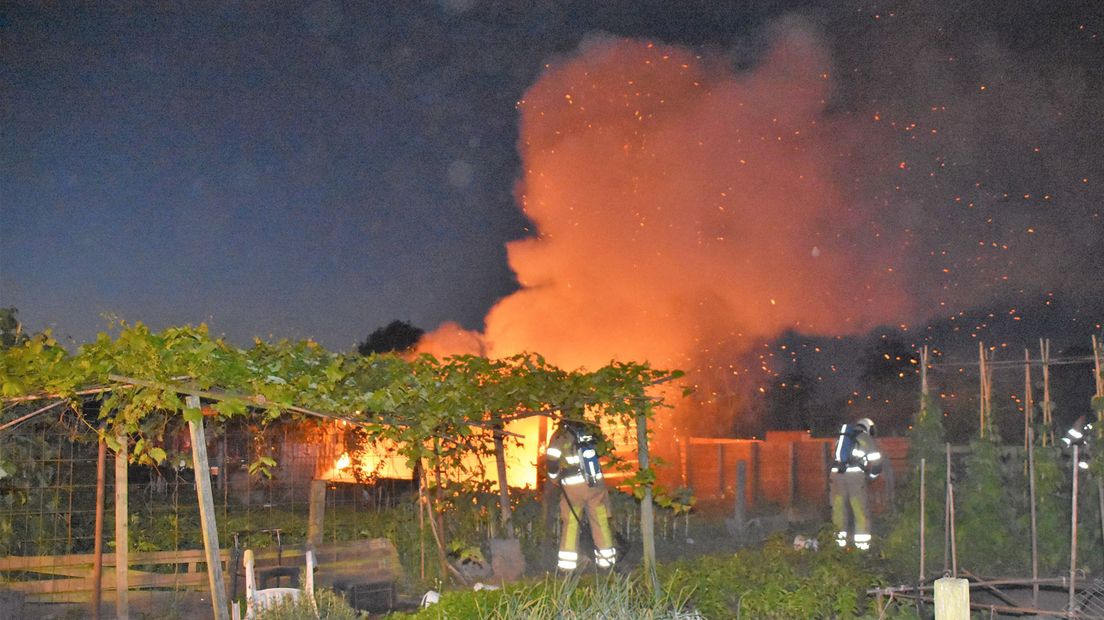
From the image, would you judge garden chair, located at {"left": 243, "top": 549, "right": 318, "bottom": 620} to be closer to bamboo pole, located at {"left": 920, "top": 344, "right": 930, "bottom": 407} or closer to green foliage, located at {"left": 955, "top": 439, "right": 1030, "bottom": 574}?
green foliage, located at {"left": 955, "top": 439, "right": 1030, "bottom": 574}

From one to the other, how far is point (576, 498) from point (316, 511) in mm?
2699

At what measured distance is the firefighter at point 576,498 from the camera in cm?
962

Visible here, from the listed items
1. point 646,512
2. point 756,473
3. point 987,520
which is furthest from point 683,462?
point 646,512

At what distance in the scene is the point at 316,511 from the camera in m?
9.78

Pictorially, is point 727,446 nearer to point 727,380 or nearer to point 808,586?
point 808,586

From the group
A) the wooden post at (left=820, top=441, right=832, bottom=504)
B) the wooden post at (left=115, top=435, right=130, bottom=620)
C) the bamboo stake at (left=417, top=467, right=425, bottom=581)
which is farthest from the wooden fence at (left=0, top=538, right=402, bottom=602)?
the wooden post at (left=820, top=441, right=832, bottom=504)

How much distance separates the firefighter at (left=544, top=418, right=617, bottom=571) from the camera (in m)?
9.62

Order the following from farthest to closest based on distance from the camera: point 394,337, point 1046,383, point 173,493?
1. point 394,337
2. point 1046,383
3. point 173,493

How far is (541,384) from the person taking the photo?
8.12 metres

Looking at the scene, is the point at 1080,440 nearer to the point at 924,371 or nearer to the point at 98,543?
the point at 924,371

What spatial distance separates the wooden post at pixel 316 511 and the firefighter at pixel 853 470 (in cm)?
658

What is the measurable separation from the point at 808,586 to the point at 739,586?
602 mm

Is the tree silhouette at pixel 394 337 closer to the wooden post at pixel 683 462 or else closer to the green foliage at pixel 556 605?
the wooden post at pixel 683 462

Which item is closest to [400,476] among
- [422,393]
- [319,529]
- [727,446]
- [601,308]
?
[319,529]
